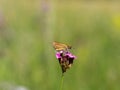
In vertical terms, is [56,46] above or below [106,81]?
above

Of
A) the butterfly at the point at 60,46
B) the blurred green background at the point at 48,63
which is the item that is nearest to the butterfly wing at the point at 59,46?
the butterfly at the point at 60,46

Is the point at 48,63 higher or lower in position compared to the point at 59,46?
lower

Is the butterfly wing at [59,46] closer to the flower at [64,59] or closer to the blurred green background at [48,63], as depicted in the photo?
the flower at [64,59]

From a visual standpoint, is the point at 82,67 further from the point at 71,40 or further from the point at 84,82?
the point at 71,40

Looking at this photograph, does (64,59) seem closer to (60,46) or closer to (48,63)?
(60,46)

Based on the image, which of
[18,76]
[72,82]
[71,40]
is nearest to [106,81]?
[72,82]

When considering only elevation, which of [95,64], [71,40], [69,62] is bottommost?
[71,40]

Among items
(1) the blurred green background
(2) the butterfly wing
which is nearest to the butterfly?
(2) the butterfly wing

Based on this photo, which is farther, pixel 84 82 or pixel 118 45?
pixel 118 45

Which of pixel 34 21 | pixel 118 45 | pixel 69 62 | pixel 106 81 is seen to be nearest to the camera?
pixel 69 62

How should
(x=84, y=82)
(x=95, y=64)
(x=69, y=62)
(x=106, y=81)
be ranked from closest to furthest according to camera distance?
(x=69, y=62)
(x=106, y=81)
(x=84, y=82)
(x=95, y=64)

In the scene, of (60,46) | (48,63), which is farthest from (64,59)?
(48,63)
